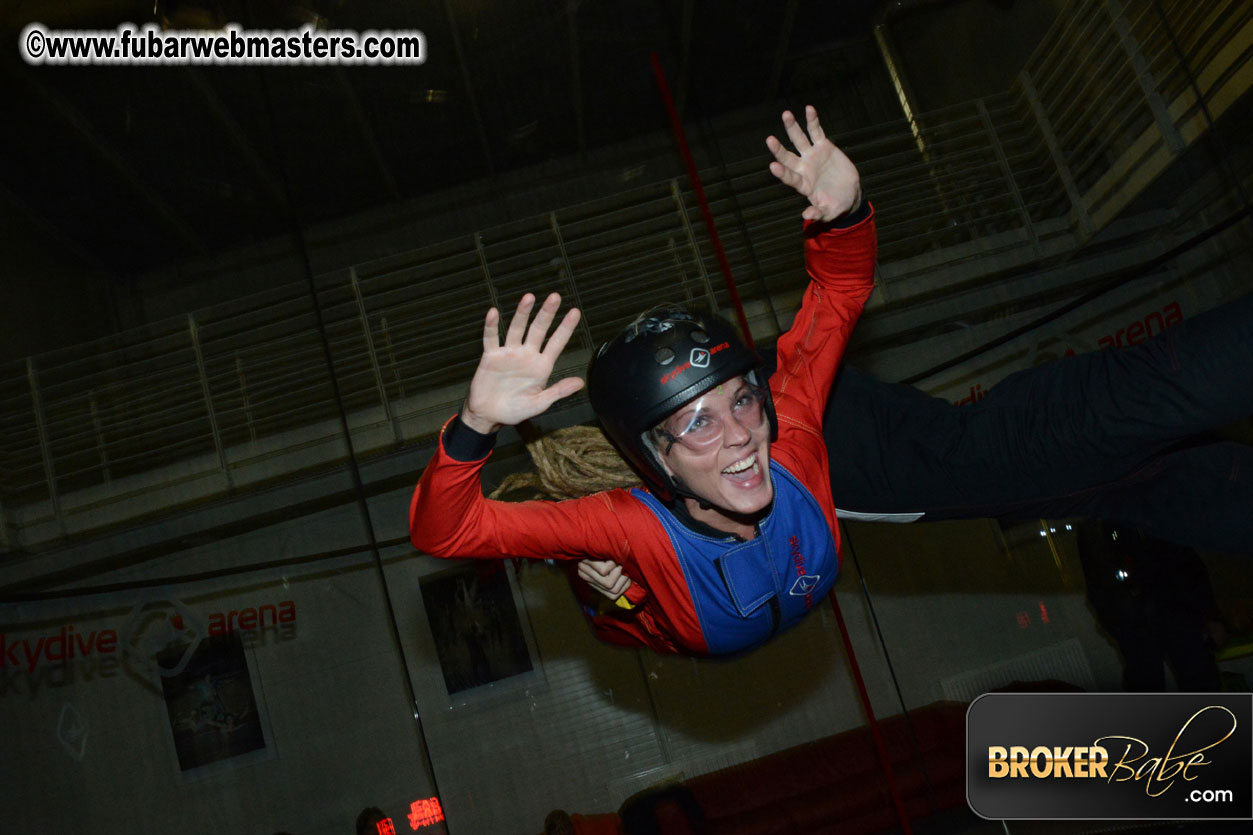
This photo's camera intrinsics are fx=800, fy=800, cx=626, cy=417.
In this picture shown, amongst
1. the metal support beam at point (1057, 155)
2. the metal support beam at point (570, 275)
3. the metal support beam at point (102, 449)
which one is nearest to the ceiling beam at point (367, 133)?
the metal support beam at point (570, 275)

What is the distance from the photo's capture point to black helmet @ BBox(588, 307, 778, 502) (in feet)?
5.13

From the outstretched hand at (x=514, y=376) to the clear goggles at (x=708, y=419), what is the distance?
0.27 m

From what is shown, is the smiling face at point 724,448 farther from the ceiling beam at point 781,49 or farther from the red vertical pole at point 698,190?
the ceiling beam at point 781,49

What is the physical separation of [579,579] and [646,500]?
364mm

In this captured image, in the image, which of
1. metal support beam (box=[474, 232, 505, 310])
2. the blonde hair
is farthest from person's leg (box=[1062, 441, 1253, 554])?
metal support beam (box=[474, 232, 505, 310])

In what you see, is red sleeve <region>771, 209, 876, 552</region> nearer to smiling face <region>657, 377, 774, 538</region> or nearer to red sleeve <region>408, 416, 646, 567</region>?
smiling face <region>657, 377, 774, 538</region>

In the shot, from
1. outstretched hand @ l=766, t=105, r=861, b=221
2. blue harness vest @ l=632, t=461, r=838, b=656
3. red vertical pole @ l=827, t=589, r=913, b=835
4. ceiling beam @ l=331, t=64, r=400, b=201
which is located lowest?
red vertical pole @ l=827, t=589, r=913, b=835

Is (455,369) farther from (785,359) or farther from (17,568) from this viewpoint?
(17,568)

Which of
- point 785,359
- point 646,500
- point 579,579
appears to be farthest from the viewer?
point 579,579

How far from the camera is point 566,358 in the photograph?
8.89 ft

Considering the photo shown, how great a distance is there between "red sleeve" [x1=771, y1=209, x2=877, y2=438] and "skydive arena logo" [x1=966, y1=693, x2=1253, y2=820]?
5.04 feet

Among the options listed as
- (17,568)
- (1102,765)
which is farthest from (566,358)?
(1102,765)

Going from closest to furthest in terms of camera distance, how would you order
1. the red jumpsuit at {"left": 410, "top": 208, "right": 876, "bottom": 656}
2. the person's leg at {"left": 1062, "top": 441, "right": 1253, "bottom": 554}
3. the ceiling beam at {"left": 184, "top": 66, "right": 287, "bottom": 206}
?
the red jumpsuit at {"left": 410, "top": 208, "right": 876, "bottom": 656} → the person's leg at {"left": 1062, "top": 441, "right": 1253, "bottom": 554} → the ceiling beam at {"left": 184, "top": 66, "right": 287, "bottom": 206}

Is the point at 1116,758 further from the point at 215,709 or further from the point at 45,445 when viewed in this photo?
the point at 45,445
